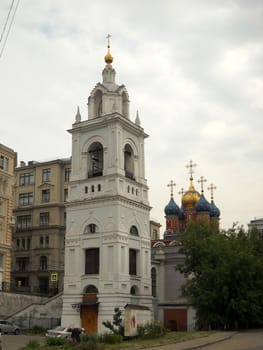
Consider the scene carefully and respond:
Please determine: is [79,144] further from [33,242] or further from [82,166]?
[33,242]

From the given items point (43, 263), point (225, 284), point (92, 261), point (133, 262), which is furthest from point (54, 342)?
point (43, 263)

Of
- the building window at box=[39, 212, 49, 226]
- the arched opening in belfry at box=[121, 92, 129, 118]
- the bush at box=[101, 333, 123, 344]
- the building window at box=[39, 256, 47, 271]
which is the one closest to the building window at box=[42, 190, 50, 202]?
the building window at box=[39, 212, 49, 226]

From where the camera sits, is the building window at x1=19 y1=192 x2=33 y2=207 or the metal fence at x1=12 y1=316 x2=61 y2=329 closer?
the metal fence at x1=12 y1=316 x2=61 y2=329

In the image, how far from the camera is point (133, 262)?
49.4 metres

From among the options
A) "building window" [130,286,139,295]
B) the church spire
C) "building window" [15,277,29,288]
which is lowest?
"building window" [130,286,139,295]

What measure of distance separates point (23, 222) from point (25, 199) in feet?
10.5

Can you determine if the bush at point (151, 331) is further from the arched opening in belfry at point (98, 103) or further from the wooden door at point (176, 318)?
the arched opening in belfry at point (98, 103)

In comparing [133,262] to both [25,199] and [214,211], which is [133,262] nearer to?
[214,211]

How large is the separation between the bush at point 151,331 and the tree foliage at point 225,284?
7.30 m

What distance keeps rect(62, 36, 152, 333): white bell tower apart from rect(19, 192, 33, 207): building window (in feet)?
85.7

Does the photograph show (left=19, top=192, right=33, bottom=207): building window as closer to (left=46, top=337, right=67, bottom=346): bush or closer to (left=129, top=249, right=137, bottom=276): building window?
(left=129, top=249, right=137, bottom=276): building window

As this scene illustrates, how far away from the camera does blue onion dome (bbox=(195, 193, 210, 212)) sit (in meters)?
73.6

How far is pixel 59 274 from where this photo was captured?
6900 cm

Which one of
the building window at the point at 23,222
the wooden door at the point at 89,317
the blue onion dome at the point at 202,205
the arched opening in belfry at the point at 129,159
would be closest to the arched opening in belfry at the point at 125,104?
the arched opening in belfry at the point at 129,159
